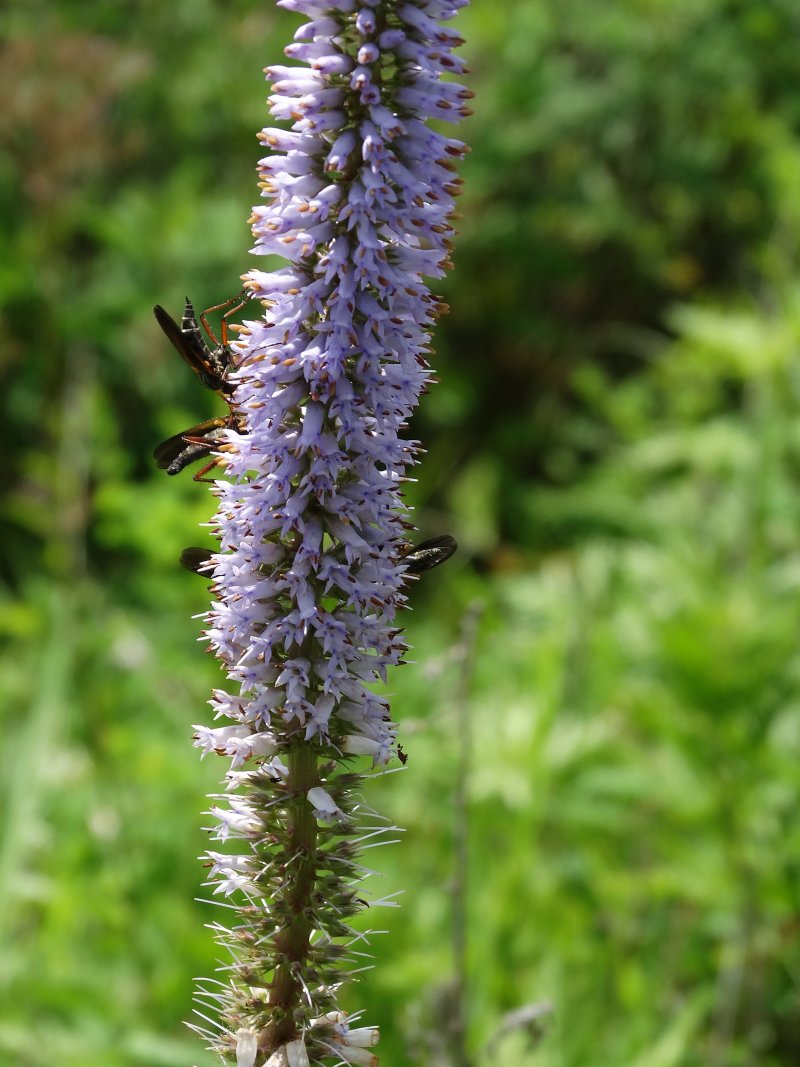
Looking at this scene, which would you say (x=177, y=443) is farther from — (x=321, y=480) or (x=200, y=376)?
(x=321, y=480)

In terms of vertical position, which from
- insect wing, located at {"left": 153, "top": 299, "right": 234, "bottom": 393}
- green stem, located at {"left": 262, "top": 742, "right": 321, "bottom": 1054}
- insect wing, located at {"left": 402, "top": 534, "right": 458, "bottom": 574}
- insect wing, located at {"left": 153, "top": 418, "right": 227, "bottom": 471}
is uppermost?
insect wing, located at {"left": 153, "top": 299, "right": 234, "bottom": 393}

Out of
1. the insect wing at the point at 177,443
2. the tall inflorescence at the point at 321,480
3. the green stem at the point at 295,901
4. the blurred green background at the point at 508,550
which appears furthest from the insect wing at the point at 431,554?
the blurred green background at the point at 508,550

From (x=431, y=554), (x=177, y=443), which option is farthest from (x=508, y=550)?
(x=431, y=554)

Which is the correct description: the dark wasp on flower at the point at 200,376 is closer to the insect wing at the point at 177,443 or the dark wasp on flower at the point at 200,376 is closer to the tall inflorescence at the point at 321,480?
the insect wing at the point at 177,443

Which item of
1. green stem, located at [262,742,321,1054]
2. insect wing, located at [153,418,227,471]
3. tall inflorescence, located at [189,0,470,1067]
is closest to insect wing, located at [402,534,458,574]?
tall inflorescence, located at [189,0,470,1067]

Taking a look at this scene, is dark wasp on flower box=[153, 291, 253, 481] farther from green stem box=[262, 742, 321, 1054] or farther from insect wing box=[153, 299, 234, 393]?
green stem box=[262, 742, 321, 1054]

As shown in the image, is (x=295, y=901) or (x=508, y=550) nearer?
(x=295, y=901)
